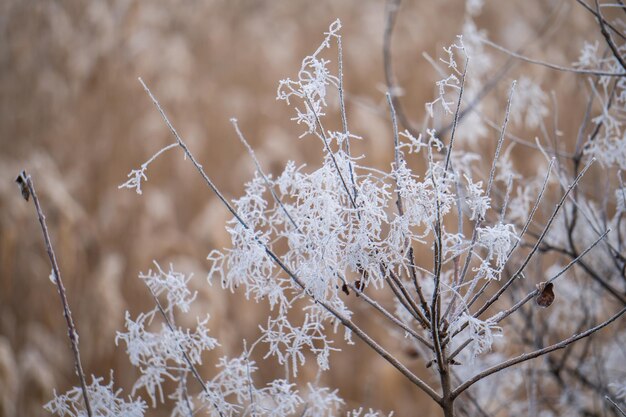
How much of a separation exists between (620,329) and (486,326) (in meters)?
0.64

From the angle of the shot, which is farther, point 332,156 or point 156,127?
point 156,127

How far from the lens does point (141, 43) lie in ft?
6.14

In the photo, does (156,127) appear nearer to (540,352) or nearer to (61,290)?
(61,290)

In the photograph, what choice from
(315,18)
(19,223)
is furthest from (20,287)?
(315,18)

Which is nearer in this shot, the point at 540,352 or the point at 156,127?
the point at 540,352

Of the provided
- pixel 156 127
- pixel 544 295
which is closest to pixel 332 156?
pixel 544 295

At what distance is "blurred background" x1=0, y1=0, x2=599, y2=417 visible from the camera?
1.58 meters

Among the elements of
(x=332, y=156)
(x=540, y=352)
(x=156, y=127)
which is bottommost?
(x=540, y=352)

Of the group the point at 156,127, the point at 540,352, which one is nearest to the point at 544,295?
the point at 540,352

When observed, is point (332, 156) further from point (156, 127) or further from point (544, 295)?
point (156, 127)

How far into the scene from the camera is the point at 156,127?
5.88ft

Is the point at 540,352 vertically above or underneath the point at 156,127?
underneath

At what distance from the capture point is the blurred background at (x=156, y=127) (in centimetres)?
158

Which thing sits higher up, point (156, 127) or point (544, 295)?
point (156, 127)
